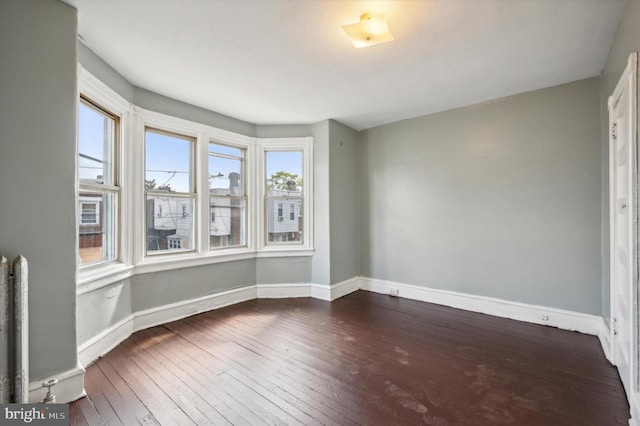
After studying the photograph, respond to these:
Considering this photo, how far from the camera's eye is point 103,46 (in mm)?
2428

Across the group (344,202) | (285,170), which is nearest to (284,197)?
(285,170)

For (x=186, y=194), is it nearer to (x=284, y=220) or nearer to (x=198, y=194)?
(x=198, y=194)

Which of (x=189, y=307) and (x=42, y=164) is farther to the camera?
(x=189, y=307)

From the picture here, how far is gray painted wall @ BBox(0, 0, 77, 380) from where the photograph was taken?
1.75 m

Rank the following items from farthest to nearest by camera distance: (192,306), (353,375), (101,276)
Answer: (192,306)
(101,276)
(353,375)

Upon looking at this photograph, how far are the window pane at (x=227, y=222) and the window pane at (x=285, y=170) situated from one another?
0.60m

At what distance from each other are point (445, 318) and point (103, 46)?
176 inches

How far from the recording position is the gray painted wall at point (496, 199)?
3090 millimetres

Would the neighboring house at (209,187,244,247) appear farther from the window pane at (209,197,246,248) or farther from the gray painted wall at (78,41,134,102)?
the gray painted wall at (78,41,134,102)

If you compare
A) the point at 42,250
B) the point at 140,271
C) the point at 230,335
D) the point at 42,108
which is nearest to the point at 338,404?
the point at 230,335

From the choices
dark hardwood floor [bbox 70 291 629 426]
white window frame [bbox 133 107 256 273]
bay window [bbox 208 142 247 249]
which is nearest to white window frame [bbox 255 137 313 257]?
white window frame [bbox 133 107 256 273]

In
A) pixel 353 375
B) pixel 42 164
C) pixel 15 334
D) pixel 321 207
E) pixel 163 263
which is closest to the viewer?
pixel 15 334

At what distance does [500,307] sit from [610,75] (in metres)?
2.62

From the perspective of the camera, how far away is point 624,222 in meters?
2.12
